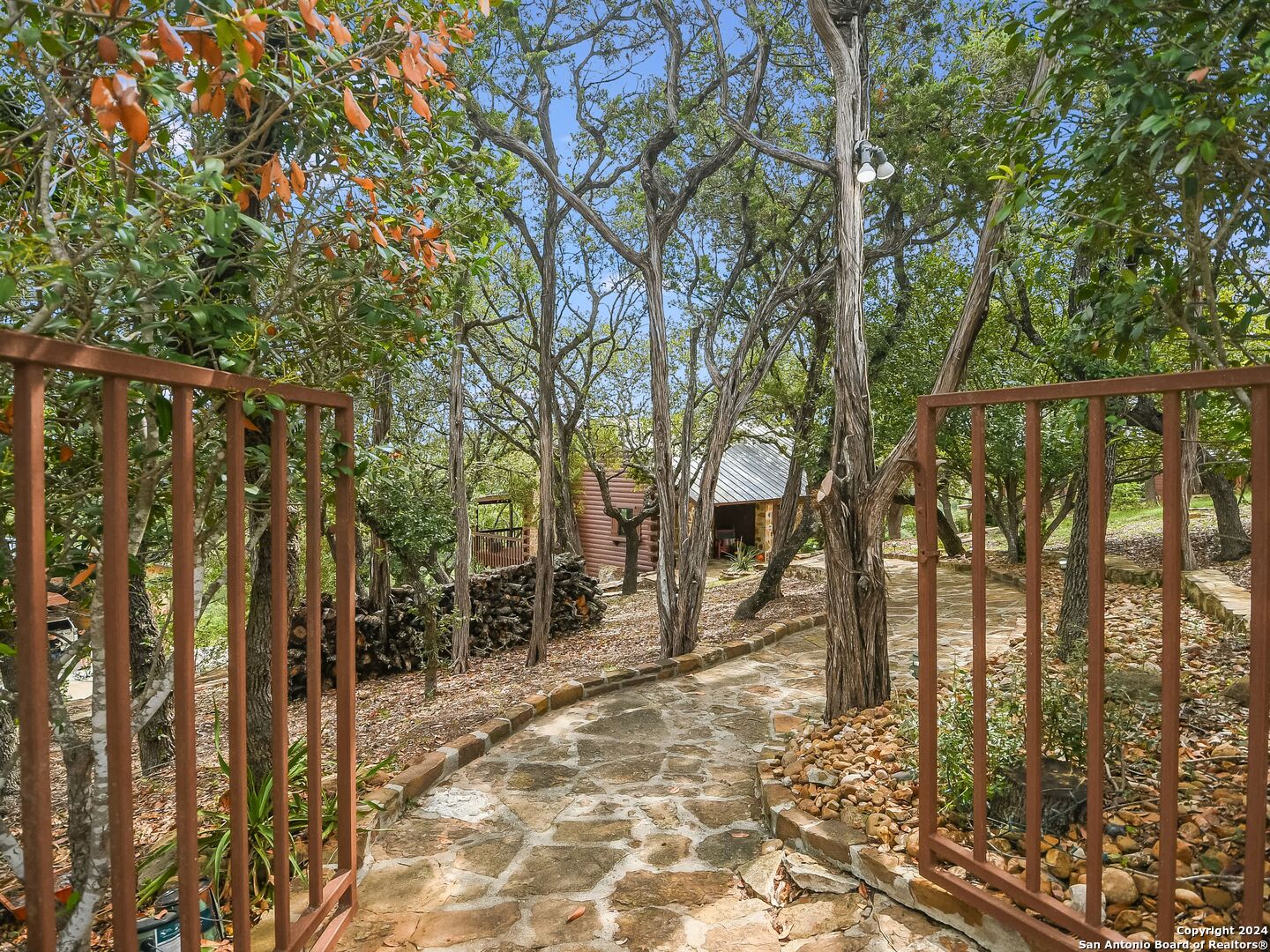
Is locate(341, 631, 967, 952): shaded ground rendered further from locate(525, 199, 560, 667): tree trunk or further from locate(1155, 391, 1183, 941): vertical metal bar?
locate(525, 199, 560, 667): tree trunk

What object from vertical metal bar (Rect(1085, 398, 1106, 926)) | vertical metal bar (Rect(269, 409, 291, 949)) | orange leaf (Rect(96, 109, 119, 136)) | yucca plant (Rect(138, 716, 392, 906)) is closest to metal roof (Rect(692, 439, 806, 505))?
yucca plant (Rect(138, 716, 392, 906))

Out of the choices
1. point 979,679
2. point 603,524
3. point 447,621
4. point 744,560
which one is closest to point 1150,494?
point 744,560

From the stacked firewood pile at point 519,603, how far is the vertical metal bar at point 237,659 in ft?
21.7

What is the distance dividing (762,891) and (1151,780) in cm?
143

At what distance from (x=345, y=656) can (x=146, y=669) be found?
256cm

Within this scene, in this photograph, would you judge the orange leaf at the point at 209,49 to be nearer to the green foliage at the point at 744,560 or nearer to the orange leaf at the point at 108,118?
the orange leaf at the point at 108,118

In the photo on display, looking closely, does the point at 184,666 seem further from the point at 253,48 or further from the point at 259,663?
the point at 259,663

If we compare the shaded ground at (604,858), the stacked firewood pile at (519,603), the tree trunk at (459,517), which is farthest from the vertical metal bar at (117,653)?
the stacked firewood pile at (519,603)

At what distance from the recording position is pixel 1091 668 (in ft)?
6.54

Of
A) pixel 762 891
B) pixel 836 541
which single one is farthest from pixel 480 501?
pixel 762 891

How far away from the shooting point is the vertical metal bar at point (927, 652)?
2.46 m

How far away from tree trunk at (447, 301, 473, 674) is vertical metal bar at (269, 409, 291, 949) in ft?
15.4

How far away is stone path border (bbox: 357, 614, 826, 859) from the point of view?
131 inches

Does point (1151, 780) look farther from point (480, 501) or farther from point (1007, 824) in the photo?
point (480, 501)
